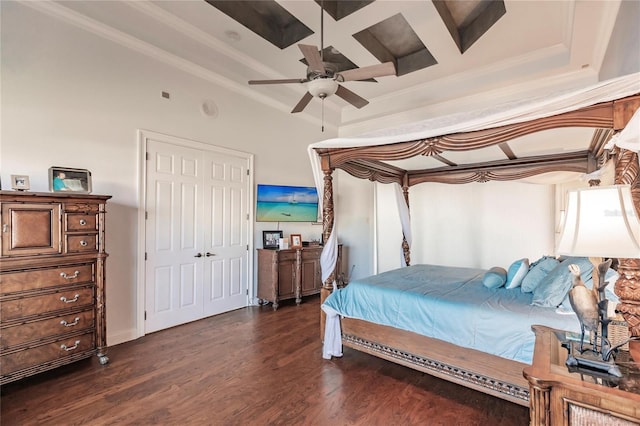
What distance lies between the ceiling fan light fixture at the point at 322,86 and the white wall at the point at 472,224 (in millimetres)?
3245

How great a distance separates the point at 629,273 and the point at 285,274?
158 inches

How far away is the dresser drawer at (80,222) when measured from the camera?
2666 mm

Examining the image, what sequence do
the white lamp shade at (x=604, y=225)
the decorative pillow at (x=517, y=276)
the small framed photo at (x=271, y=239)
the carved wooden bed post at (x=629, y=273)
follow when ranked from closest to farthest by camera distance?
the white lamp shade at (x=604, y=225), the carved wooden bed post at (x=629, y=273), the decorative pillow at (x=517, y=276), the small framed photo at (x=271, y=239)

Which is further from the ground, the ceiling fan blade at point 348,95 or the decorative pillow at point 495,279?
the ceiling fan blade at point 348,95

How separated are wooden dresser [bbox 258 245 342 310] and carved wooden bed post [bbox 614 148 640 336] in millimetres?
3876

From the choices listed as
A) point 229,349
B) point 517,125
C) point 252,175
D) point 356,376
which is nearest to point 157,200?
point 252,175

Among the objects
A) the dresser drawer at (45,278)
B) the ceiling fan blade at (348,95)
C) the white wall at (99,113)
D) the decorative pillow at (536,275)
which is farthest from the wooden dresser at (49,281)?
the decorative pillow at (536,275)

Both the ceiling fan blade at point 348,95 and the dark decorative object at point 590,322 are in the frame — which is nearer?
the dark decorative object at point 590,322

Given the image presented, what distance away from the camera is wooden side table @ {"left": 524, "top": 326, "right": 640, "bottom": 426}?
1047 mm

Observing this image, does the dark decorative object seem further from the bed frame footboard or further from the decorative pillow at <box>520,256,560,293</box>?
the decorative pillow at <box>520,256,560,293</box>

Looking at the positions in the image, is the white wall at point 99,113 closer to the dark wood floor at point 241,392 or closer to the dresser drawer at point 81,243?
the dresser drawer at point 81,243

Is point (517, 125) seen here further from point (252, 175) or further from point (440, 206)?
point (252, 175)

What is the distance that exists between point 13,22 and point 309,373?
418 cm

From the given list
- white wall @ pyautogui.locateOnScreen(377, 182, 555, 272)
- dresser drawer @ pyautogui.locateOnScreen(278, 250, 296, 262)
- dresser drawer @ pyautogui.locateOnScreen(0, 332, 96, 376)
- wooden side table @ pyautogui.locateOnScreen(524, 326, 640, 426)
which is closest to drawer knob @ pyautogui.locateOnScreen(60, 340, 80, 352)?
dresser drawer @ pyautogui.locateOnScreen(0, 332, 96, 376)
